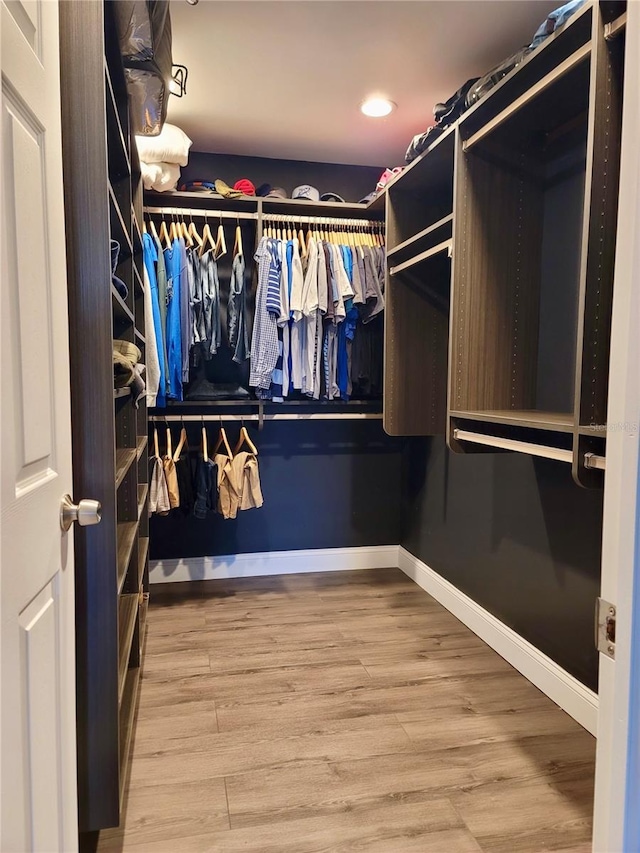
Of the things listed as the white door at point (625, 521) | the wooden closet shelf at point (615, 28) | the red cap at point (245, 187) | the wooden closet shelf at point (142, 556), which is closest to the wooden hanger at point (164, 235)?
the red cap at point (245, 187)

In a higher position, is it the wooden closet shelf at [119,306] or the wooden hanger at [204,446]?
the wooden closet shelf at [119,306]

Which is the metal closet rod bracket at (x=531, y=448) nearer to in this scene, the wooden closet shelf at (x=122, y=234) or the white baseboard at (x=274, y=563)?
the wooden closet shelf at (x=122, y=234)

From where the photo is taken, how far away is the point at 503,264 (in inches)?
84.5

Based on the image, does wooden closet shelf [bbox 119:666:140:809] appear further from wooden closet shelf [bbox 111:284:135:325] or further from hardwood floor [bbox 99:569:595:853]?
wooden closet shelf [bbox 111:284:135:325]

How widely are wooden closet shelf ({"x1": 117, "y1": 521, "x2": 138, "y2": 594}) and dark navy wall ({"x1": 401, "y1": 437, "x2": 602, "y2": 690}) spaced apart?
156 cm

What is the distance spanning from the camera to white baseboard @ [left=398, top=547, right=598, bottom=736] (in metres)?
2.01

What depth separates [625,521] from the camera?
640 mm

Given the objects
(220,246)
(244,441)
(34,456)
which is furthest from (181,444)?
(34,456)

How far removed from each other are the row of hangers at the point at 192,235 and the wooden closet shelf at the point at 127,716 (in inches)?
83.7

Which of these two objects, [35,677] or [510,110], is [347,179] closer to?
[510,110]

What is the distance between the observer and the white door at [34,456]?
29.2 inches

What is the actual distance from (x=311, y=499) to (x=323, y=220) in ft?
5.66

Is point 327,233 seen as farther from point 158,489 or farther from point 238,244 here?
point 158,489

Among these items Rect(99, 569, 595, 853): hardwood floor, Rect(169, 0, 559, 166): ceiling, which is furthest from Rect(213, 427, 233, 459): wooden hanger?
Rect(169, 0, 559, 166): ceiling
